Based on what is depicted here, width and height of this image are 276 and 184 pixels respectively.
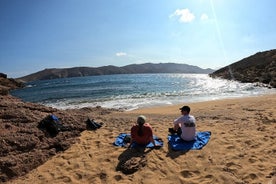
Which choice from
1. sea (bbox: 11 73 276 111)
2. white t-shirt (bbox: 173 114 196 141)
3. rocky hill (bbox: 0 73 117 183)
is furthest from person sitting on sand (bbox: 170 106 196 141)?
sea (bbox: 11 73 276 111)

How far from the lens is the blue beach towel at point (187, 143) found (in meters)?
6.59

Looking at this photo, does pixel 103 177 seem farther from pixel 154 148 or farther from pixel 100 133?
pixel 100 133

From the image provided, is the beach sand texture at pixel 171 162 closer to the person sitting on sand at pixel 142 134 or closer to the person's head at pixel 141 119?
the person sitting on sand at pixel 142 134

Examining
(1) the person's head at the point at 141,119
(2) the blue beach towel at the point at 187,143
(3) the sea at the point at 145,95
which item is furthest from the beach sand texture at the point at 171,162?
(3) the sea at the point at 145,95

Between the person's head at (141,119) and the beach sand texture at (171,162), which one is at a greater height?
the person's head at (141,119)

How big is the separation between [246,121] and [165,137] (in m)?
3.57

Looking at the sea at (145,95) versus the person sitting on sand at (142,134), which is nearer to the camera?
the person sitting on sand at (142,134)

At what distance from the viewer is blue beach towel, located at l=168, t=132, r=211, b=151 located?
21.6ft

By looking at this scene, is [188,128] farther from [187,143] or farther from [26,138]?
[26,138]

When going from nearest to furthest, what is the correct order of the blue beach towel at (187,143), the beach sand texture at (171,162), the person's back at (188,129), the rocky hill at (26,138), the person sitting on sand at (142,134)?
the beach sand texture at (171,162)
the rocky hill at (26,138)
the blue beach towel at (187,143)
the person sitting on sand at (142,134)
the person's back at (188,129)

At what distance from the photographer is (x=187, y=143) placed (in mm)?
6926

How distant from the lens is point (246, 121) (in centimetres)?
917

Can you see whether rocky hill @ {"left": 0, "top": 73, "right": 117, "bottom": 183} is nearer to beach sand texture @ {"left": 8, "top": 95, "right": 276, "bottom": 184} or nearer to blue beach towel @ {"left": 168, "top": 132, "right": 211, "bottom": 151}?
beach sand texture @ {"left": 8, "top": 95, "right": 276, "bottom": 184}

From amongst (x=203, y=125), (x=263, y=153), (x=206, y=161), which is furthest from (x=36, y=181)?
(x=203, y=125)
